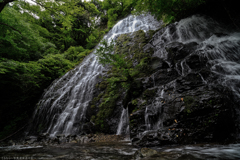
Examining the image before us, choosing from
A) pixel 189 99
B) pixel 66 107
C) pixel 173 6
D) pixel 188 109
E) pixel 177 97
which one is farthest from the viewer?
pixel 66 107

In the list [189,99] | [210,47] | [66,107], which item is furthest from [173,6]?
[66,107]

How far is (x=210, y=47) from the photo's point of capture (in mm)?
4957

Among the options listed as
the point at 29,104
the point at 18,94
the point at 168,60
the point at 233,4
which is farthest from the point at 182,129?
the point at 29,104

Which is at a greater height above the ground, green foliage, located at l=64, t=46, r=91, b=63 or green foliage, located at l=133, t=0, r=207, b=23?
green foliage, located at l=64, t=46, r=91, b=63

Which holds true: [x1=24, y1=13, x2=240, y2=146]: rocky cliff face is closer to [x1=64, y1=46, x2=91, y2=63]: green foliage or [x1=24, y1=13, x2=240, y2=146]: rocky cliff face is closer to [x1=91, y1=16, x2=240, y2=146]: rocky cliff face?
[x1=91, y1=16, x2=240, y2=146]: rocky cliff face

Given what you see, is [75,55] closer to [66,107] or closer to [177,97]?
[66,107]

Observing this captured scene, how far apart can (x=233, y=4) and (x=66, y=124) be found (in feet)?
36.4

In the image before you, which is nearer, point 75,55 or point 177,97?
point 177,97

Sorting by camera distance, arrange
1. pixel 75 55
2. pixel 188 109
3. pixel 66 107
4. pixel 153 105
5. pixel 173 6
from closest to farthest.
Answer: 1. pixel 188 109
2. pixel 153 105
3. pixel 173 6
4. pixel 66 107
5. pixel 75 55

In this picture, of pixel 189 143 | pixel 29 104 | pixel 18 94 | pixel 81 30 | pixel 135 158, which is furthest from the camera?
pixel 81 30

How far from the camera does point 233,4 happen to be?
5910mm

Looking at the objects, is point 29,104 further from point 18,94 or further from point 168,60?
point 168,60

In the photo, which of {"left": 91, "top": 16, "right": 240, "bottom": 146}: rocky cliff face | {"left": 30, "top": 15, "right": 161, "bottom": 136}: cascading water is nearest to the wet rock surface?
{"left": 91, "top": 16, "right": 240, "bottom": 146}: rocky cliff face

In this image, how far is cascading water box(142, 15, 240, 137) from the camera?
11.6ft
